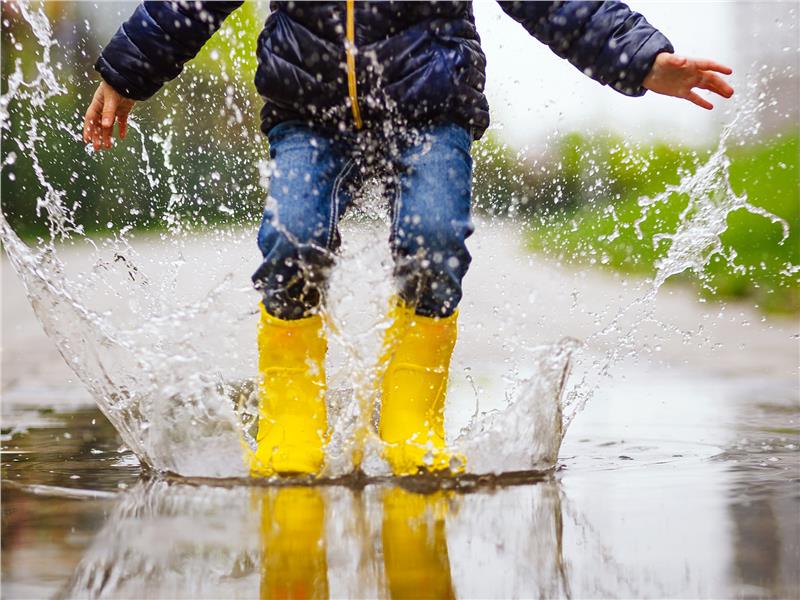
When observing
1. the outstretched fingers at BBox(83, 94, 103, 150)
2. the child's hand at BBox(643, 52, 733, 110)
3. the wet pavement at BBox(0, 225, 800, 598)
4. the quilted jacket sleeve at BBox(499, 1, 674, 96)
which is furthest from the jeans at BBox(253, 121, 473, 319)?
the outstretched fingers at BBox(83, 94, 103, 150)

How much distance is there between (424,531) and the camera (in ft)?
5.41

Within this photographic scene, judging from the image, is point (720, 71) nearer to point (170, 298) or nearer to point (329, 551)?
point (329, 551)

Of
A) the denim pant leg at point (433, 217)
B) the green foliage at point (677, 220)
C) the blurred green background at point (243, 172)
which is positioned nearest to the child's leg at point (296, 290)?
the denim pant leg at point (433, 217)

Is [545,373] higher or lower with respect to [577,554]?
higher

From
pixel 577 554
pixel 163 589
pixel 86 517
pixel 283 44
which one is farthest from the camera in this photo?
pixel 283 44

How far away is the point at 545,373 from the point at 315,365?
1.52 ft

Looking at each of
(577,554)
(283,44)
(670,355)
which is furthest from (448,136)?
(670,355)

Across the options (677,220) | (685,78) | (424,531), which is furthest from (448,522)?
(677,220)

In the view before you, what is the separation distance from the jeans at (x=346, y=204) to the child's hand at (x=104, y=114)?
1.63 feet

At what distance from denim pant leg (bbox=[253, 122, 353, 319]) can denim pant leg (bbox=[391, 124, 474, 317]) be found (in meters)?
0.13

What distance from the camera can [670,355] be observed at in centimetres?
432

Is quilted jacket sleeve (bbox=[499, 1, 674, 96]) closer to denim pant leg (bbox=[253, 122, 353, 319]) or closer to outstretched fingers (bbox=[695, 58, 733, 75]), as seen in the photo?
outstretched fingers (bbox=[695, 58, 733, 75])

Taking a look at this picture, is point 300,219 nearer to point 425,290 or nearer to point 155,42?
point 425,290

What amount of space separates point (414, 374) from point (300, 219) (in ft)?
1.33
